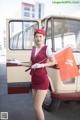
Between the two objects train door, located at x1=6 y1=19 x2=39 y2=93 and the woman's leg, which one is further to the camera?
train door, located at x1=6 y1=19 x2=39 y2=93

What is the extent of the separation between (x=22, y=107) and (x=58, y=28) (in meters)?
2.02

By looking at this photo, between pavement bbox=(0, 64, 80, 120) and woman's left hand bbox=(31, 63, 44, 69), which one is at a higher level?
woman's left hand bbox=(31, 63, 44, 69)

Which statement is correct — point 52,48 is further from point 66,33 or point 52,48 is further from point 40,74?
point 40,74

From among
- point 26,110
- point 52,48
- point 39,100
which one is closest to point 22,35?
point 52,48

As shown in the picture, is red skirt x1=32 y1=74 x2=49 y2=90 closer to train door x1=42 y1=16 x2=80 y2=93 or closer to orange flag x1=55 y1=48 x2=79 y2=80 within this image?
orange flag x1=55 y1=48 x2=79 y2=80

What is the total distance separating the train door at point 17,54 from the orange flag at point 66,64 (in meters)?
1.14

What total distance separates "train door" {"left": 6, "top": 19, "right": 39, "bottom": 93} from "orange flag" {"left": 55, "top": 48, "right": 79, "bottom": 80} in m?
1.14

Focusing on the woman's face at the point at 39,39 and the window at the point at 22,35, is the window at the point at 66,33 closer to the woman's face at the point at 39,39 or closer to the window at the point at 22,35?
the window at the point at 22,35

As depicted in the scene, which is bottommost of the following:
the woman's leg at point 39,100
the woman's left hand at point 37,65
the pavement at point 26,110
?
the pavement at point 26,110

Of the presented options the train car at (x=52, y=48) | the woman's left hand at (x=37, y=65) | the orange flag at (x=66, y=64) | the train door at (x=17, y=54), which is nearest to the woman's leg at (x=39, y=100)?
the woman's left hand at (x=37, y=65)

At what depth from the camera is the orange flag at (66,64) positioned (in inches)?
248

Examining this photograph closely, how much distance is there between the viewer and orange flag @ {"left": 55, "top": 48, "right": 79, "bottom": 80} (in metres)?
6.29

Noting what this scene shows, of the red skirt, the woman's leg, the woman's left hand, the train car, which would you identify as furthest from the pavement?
the woman's left hand

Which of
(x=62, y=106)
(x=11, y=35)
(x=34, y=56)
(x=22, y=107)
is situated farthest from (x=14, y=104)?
(x=34, y=56)
